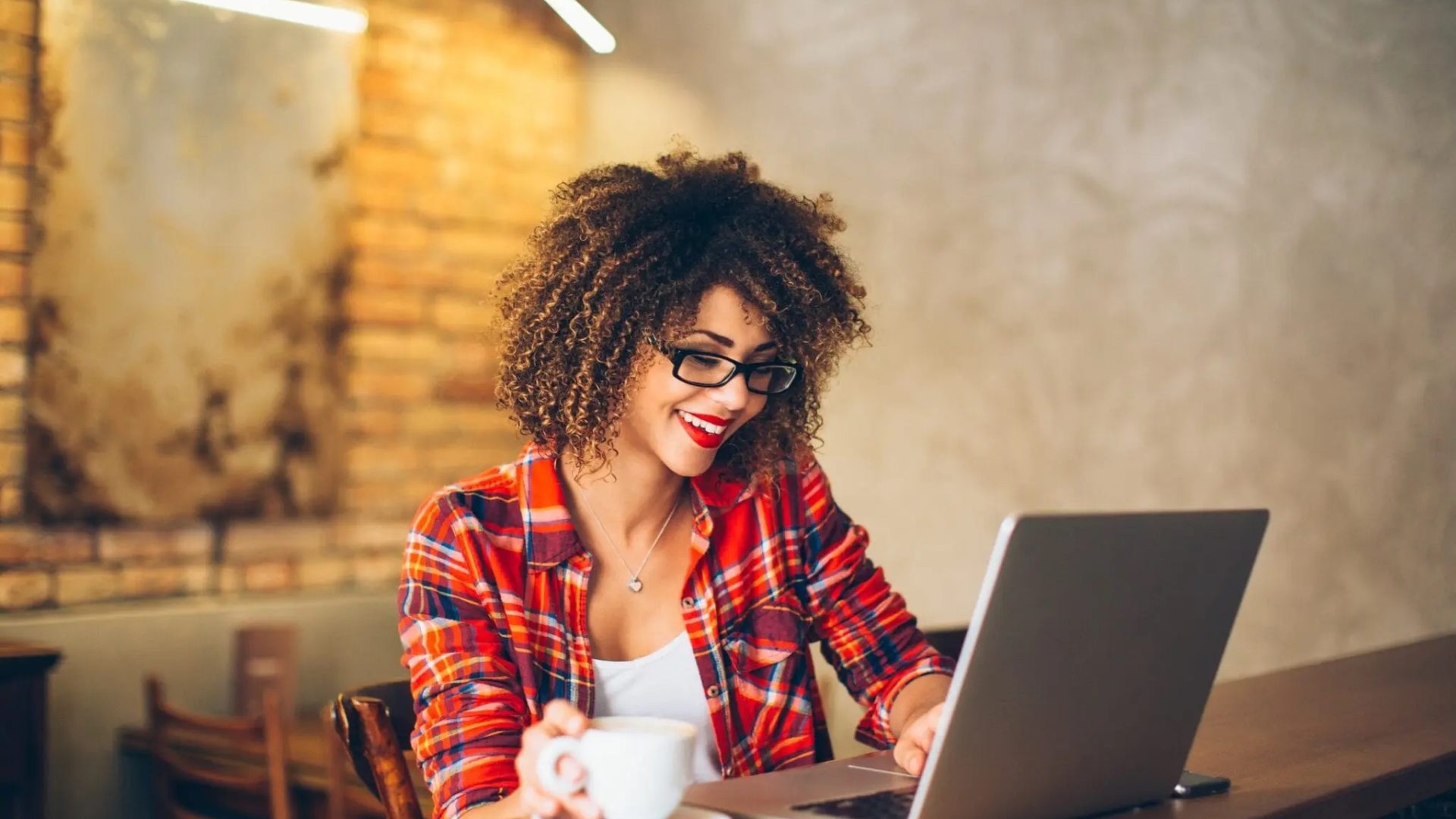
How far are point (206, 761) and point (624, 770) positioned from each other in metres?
2.56

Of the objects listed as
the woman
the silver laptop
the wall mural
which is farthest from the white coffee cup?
the wall mural

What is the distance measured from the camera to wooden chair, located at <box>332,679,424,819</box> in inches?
52.7

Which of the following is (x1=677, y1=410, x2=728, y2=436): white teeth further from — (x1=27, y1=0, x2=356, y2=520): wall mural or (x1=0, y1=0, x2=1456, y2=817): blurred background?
(x1=27, y1=0, x2=356, y2=520): wall mural

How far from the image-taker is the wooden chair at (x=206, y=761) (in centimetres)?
272

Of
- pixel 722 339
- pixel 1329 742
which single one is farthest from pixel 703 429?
pixel 1329 742

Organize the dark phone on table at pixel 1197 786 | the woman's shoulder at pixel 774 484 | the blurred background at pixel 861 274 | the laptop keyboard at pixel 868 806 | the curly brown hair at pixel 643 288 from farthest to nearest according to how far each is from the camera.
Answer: the blurred background at pixel 861 274 → the woman's shoulder at pixel 774 484 → the curly brown hair at pixel 643 288 → the dark phone on table at pixel 1197 786 → the laptop keyboard at pixel 868 806

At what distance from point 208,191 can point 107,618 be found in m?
1.05

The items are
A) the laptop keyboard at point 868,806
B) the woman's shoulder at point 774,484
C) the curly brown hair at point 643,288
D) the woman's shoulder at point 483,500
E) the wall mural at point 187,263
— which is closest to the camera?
the laptop keyboard at point 868,806

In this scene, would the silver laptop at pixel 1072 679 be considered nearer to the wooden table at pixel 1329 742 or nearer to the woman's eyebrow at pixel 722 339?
the wooden table at pixel 1329 742

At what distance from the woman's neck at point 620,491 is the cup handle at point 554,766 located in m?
0.76

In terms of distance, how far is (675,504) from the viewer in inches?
69.7

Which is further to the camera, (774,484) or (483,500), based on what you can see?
(774,484)

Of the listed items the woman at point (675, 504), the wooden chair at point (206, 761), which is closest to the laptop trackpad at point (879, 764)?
the woman at point (675, 504)

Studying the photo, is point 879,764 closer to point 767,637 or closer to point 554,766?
point 767,637
